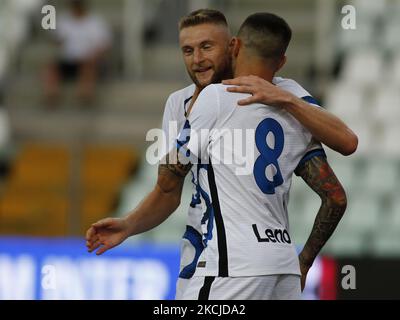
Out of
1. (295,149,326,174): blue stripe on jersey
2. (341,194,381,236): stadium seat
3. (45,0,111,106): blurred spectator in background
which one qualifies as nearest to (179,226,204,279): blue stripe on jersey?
(295,149,326,174): blue stripe on jersey

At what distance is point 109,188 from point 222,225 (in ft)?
20.8

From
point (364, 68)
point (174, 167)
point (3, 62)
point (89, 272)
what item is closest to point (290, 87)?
point (174, 167)

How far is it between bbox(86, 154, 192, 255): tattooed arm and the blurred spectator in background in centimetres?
662

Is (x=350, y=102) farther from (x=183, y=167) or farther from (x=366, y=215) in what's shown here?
(x=183, y=167)

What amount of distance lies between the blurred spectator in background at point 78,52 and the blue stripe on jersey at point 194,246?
6834 millimetres

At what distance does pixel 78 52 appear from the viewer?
11430 millimetres

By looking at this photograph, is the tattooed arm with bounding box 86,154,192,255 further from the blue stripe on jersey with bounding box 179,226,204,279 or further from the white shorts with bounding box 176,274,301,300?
the white shorts with bounding box 176,274,301,300

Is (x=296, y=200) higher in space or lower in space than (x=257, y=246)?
lower

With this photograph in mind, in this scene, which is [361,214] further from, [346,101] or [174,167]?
[174,167]

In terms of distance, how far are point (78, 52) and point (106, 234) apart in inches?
270
